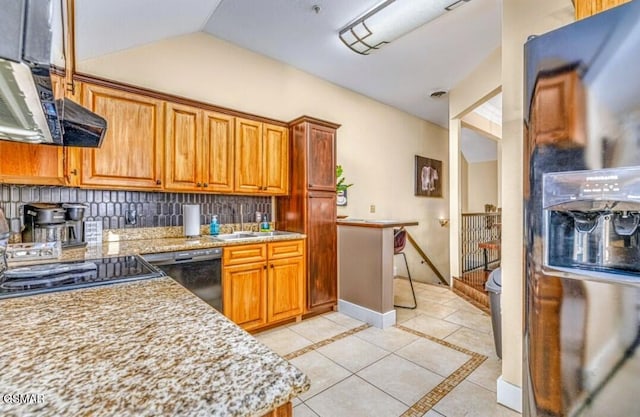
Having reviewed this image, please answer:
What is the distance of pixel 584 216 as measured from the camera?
0.99m

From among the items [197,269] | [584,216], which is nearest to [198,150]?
[197,269]

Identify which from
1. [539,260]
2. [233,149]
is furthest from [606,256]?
[233,149]

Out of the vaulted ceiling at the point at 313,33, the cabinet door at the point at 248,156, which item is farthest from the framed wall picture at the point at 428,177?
the cabinet door at the point at 248,156

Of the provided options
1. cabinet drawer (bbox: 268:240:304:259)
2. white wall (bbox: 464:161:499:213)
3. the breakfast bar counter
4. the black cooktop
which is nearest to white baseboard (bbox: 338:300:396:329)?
the breakfast bar counter

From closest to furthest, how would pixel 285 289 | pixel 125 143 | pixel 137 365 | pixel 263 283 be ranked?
pixel 137 365 < pixel 125 143 < pixel 263 283 < pixel 285 289

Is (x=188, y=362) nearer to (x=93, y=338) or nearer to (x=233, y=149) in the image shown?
(x=93, y=338)

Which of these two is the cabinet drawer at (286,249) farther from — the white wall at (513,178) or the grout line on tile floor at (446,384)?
the white wall at (513,178)

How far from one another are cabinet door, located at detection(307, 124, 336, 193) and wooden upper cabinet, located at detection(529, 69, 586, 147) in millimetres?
2359

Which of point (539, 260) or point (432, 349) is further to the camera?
point (432, 349)

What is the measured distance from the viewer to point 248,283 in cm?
278

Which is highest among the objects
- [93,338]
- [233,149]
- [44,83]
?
[233,149]

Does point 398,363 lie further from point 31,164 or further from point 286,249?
point 31,164

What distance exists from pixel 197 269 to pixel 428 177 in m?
4.97

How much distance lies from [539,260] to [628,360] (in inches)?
13.6
